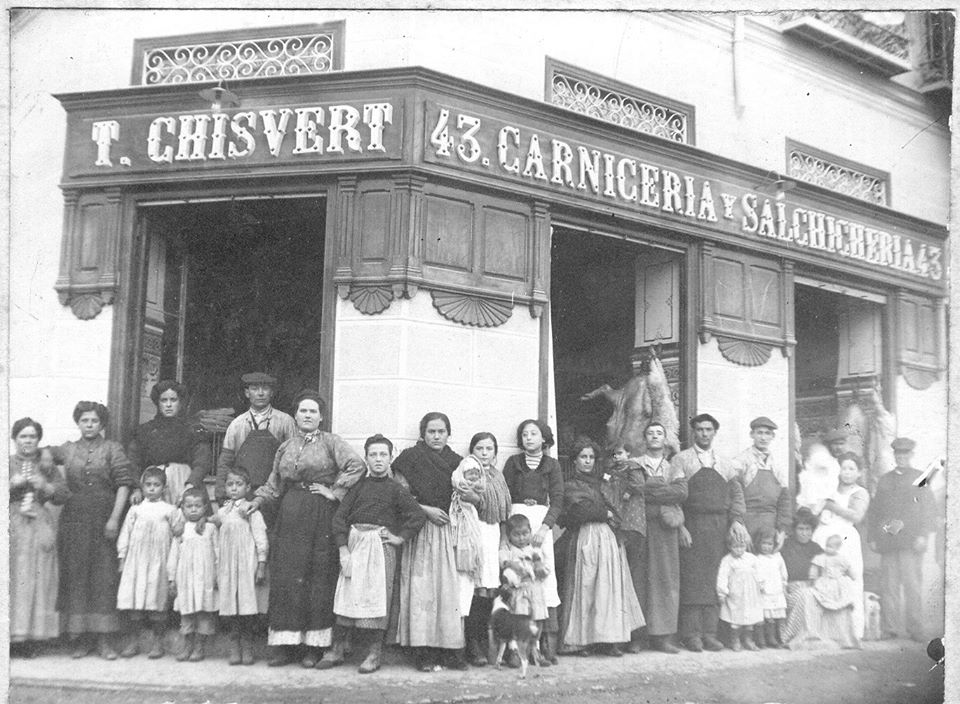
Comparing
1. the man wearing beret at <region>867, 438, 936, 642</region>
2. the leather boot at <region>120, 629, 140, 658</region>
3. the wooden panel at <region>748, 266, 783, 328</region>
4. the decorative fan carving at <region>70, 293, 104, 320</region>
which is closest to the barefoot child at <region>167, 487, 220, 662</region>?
the leather boot at <region>120, 629, 140, 658</region>

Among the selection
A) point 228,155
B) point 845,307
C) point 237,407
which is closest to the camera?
point 228,155

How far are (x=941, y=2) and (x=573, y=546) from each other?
4045mm

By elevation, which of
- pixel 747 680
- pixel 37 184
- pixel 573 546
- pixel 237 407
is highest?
pixel 37 184

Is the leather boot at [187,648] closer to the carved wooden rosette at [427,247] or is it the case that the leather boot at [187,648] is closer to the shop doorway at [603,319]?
the carved wooden rosette at [427,247]

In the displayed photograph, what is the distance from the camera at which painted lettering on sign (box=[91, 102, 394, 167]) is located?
5.55 meters

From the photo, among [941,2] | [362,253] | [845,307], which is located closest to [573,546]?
[362,253]

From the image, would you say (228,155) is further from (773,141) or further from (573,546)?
(773,141)

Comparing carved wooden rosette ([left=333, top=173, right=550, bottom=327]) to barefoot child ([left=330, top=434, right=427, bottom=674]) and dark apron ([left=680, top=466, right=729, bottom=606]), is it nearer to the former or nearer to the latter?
barefoot child ([left=330, top=434, right=427, bottom=674])

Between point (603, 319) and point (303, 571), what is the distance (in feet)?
10.6

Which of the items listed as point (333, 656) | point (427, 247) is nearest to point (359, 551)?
point (333, 656)

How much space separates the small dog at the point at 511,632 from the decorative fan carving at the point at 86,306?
3125 millimetres

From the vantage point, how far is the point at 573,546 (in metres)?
5.76

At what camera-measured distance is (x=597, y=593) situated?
18.4ft

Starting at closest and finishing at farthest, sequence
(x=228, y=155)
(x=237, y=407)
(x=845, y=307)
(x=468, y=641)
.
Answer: (x=468, y=641)
(x=228, y=155)
(x=237, y=407)
(x=845, y=307)
